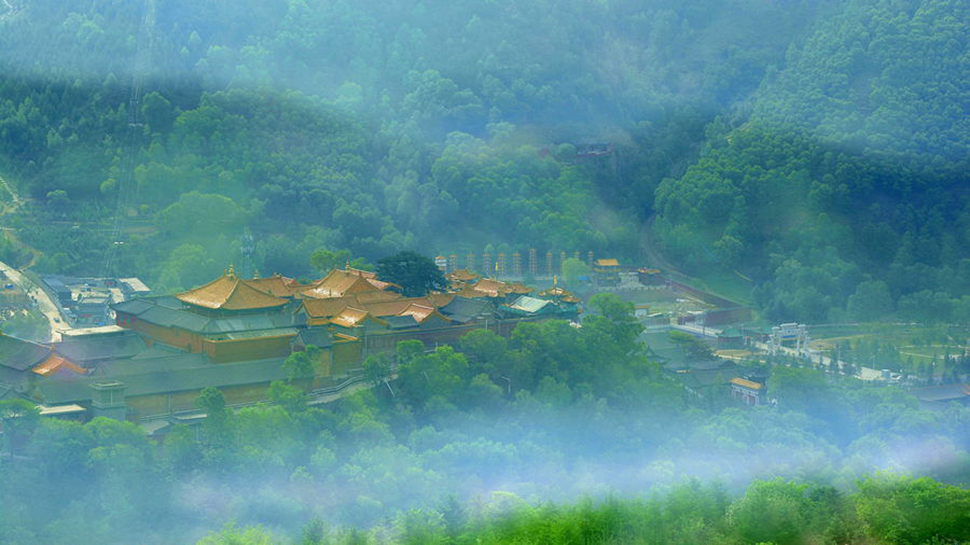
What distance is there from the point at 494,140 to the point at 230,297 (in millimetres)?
14972

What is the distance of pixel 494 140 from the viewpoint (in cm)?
3186

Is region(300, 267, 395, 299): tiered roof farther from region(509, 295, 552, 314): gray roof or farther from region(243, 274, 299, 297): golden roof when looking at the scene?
region(509, 295, 552, 314): gray roof

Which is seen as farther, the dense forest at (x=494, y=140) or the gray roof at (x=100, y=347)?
the dense forest at (x=494, y=140)

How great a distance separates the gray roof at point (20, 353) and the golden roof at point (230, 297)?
219 cm

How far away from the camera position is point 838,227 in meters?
29.2

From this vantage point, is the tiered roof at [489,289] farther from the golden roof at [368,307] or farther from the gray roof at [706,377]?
the gray roof at [706,377]

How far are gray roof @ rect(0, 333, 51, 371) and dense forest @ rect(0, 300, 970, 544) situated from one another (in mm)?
1343

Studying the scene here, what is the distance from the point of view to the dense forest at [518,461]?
1398cm

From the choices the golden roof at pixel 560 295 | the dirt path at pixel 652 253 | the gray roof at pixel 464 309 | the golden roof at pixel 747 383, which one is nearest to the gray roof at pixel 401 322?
the gray roof at pixel 464 309

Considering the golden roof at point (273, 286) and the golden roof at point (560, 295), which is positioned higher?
the golden roof at point (273, 286)

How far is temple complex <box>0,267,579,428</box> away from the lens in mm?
16016

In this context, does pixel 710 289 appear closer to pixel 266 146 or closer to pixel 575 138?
pixel 575 138

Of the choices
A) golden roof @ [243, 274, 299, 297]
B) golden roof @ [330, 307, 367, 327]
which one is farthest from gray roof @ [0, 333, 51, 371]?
golden roof @ [330, 307, 367, 327]

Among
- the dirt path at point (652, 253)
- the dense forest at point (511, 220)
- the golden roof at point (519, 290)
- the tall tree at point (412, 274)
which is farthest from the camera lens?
the dirt path at point (652, 253)
